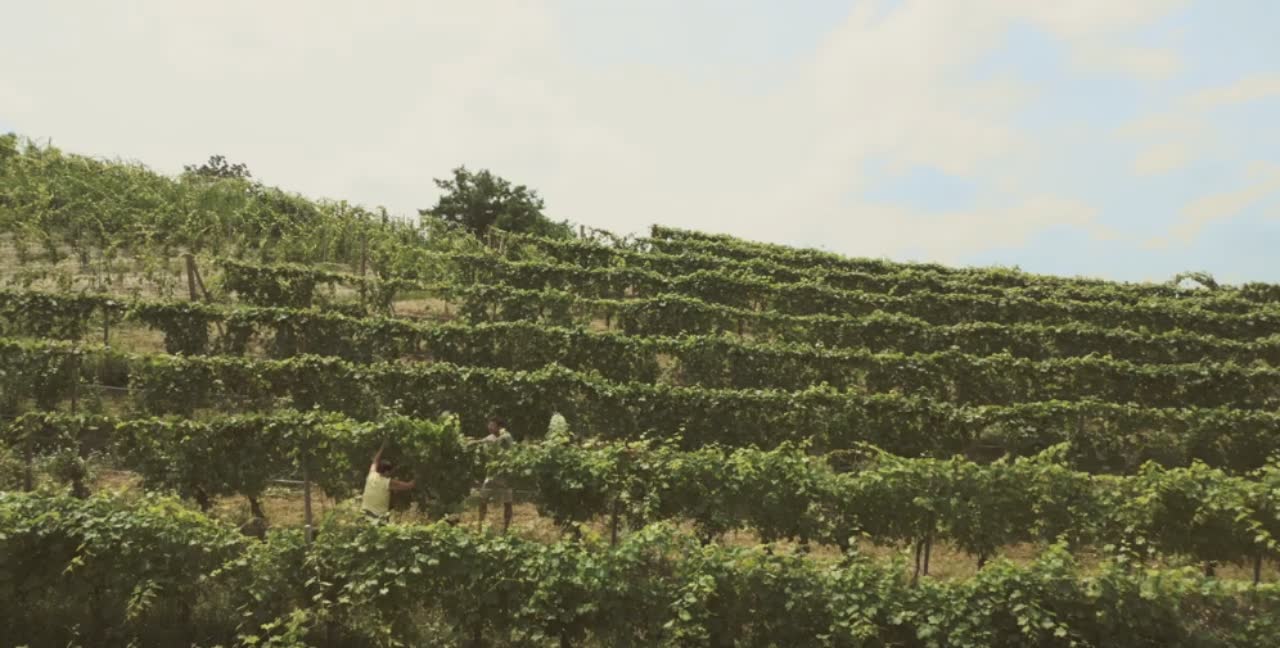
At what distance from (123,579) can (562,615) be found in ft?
14.0

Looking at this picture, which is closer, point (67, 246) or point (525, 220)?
point (67, 246)

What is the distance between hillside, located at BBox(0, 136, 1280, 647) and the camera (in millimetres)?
7172

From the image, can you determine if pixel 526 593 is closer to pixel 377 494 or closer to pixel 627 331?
pixel 377 494

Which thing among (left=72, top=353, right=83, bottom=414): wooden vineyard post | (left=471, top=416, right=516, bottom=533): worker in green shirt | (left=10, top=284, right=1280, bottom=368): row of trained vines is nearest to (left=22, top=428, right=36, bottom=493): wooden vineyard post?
(left=72, top=353, right=83, bottom=414): wooden vineyard post

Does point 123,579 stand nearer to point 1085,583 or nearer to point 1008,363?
point 1085,583

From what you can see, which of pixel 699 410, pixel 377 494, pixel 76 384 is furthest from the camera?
pixel 699 410

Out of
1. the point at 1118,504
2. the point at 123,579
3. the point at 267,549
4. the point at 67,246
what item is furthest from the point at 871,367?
the point at 67,246

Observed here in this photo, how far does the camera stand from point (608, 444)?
10.7m

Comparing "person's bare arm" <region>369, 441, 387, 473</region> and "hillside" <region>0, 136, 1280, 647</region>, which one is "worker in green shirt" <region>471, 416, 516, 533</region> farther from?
"person's bare arm" <region>369, 441, 387, 473</region>

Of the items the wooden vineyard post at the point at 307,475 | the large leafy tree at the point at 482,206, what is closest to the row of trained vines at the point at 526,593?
the wooden vineyard post at the point at 307,475

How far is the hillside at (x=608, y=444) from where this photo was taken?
717 centimetres

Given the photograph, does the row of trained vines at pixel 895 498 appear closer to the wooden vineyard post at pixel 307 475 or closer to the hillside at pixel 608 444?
the hillside at pixel 608 444

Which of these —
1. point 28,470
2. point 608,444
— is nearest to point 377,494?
point 608,444

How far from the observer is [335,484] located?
403 inches
